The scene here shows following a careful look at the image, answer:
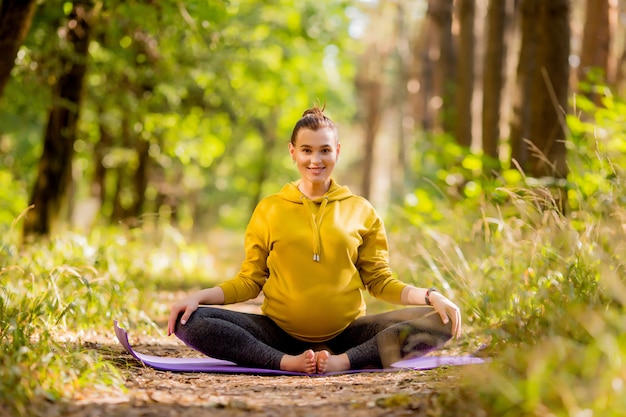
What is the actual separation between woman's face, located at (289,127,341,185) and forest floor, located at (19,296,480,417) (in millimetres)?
1233

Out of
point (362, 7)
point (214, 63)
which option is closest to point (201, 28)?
point (214, 63)

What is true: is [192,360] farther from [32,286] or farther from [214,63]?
[214,63]

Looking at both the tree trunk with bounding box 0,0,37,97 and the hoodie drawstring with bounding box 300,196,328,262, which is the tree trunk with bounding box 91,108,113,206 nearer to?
the tree trunk with bounding box 0,0,37,97

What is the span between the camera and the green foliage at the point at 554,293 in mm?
2887

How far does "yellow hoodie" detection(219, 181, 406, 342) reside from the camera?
518 centimetres

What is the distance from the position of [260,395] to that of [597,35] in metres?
10.0

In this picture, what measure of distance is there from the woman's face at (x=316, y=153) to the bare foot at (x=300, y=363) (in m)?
1.09

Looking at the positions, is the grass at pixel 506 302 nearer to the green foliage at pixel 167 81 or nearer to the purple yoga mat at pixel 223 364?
the purple yoga mat at pixel 223 364

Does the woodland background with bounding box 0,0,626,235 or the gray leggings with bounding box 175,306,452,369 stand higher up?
the woodland background with bounding box 0,0,626,235

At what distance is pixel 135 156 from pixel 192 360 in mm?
13169

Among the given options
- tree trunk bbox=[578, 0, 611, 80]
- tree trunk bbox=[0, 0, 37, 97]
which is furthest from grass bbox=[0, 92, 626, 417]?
tree trunk bbox=[578, 0, 611, 80]

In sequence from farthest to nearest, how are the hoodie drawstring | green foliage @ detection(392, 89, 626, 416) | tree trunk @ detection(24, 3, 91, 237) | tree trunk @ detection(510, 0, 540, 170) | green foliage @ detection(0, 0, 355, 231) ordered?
tree trunk @ detection(24, 3, 91, 237), green foliage @ detection(0, 0, 355, 231), tree trunk @ detection(510, 0, 540, 170), the hoodie drawstring, green foliage @ detection(392, 89, 626, 416)

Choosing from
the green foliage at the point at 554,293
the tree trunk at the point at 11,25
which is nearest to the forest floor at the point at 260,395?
the green foliage at the point at 554,293

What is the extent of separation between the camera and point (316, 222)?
5.25 m
